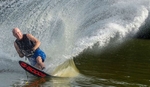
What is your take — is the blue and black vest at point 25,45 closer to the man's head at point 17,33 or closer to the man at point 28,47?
the man at point 28,47

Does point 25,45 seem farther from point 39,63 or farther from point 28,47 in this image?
point 39,63

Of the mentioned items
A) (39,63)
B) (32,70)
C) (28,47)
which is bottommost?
(32,70)

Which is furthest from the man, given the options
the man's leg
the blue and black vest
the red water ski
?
the red water ski

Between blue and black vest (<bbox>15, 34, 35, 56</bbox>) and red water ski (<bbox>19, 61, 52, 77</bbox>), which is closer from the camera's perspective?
red water ski (<bbox>19, 61, 52, 77</bbox>)

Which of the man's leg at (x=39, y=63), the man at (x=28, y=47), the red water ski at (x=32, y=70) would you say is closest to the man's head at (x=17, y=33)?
→ the man at (x=28, y=47)

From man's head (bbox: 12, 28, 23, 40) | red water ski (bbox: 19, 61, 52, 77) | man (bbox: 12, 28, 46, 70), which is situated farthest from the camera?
man (bbox: 12, 28, 46, 70)

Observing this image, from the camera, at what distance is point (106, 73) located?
1243 centimetres

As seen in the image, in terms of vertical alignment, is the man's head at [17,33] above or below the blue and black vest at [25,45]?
above

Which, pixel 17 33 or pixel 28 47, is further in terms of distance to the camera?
pixel 28 47

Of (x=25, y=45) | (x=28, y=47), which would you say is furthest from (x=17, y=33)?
(x=28, y=47)

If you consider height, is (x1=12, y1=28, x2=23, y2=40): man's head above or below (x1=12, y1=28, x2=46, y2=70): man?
above

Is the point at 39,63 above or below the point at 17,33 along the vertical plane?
below

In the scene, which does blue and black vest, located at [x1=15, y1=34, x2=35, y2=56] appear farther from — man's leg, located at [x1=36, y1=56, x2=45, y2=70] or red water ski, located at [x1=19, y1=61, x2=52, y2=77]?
red water ski, located at [x1=19, y1=61, x2=52, y2=77]

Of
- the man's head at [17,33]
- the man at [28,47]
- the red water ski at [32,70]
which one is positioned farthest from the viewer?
the man at [28,47]
